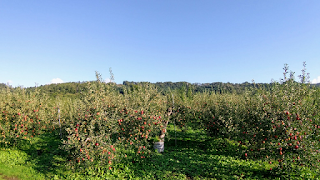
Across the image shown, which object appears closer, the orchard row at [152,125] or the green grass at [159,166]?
the orchard row at [152,125]

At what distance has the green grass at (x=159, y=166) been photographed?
906 cm

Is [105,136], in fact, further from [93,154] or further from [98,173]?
[98,173]

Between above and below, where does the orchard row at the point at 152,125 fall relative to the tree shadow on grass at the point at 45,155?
above

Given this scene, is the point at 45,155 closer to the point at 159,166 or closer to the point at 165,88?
the point at 159,166

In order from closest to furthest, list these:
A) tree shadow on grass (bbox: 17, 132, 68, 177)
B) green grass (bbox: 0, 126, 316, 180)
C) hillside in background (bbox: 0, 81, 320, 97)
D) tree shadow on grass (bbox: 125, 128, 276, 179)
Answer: green grass (bbox: 0, 126, 316, 180) → tree shadow on grass (bbox: 125, 128, 276, 179) → tree shadow on grass (bbox: 17, 132, 68, 177) → hillside in background (bbox: 0, 81, 320, 97)

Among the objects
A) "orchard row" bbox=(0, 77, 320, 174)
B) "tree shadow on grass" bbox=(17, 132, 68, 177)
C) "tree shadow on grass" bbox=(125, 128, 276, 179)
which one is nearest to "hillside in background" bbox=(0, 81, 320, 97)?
"orchard row" bbox=(0, 77, 320, 174)

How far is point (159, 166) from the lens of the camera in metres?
10.4

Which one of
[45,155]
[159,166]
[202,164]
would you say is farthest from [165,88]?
[45,155]

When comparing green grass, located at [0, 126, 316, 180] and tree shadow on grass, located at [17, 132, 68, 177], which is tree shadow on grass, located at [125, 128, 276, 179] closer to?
green grass, located at [0, 126, 316, 180]

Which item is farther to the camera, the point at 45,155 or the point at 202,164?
the point at 45,155

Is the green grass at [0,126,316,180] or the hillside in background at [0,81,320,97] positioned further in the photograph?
the hillside in background at [0,81,320,97]

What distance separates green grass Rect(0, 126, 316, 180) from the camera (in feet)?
29.7

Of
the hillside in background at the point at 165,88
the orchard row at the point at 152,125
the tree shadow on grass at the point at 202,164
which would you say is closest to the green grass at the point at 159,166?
the tree shadow on grass at the point at 202,164

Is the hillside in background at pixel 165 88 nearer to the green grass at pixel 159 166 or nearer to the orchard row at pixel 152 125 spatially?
the orchard row at pixel 152 125
